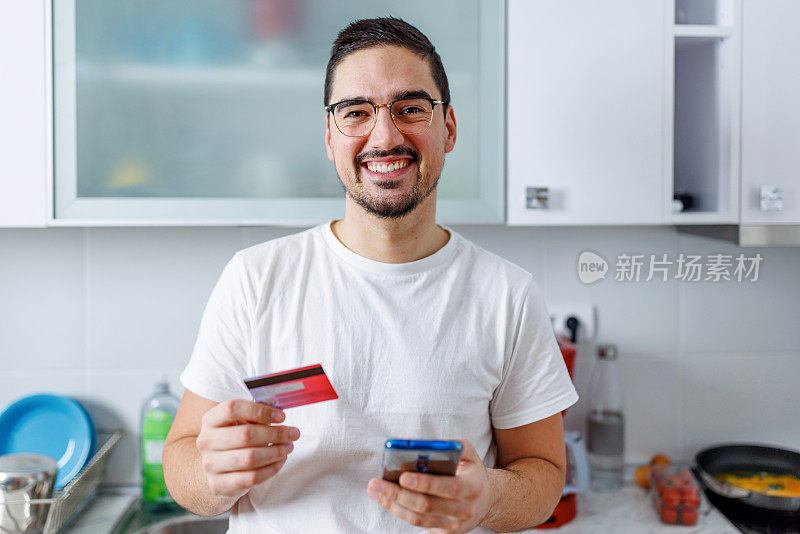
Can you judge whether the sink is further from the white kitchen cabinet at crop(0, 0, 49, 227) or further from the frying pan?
the frying pan

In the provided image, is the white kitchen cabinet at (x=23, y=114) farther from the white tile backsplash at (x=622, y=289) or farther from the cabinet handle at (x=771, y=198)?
the cabinet handle at (x=771, y=198)

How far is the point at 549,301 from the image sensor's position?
1749 mm

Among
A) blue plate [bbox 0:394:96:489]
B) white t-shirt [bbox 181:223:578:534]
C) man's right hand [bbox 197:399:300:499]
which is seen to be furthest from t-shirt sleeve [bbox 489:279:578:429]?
blue plate [bbox 0:394:96:489]

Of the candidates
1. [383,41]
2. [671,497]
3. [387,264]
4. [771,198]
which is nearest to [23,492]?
[387,264]

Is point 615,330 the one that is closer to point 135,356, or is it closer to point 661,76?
point 661,76

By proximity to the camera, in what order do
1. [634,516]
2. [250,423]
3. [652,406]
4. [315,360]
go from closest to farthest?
[250,423], [315,360], [634,516], [652,406]

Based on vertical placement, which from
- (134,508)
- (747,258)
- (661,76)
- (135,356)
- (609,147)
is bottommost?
(134,508)

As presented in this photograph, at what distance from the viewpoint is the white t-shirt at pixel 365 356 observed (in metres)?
1.04

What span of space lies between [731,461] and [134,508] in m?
1.40

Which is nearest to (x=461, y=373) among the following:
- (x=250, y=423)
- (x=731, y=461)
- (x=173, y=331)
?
(x=250, y=423)

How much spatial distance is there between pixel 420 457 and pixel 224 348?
39 centimetres

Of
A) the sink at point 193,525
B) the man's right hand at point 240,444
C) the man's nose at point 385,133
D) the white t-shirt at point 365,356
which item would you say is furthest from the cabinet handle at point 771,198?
→ the sink at point 193,525

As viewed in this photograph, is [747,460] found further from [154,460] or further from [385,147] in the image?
[154,460]

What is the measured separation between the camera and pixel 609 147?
1389mm
